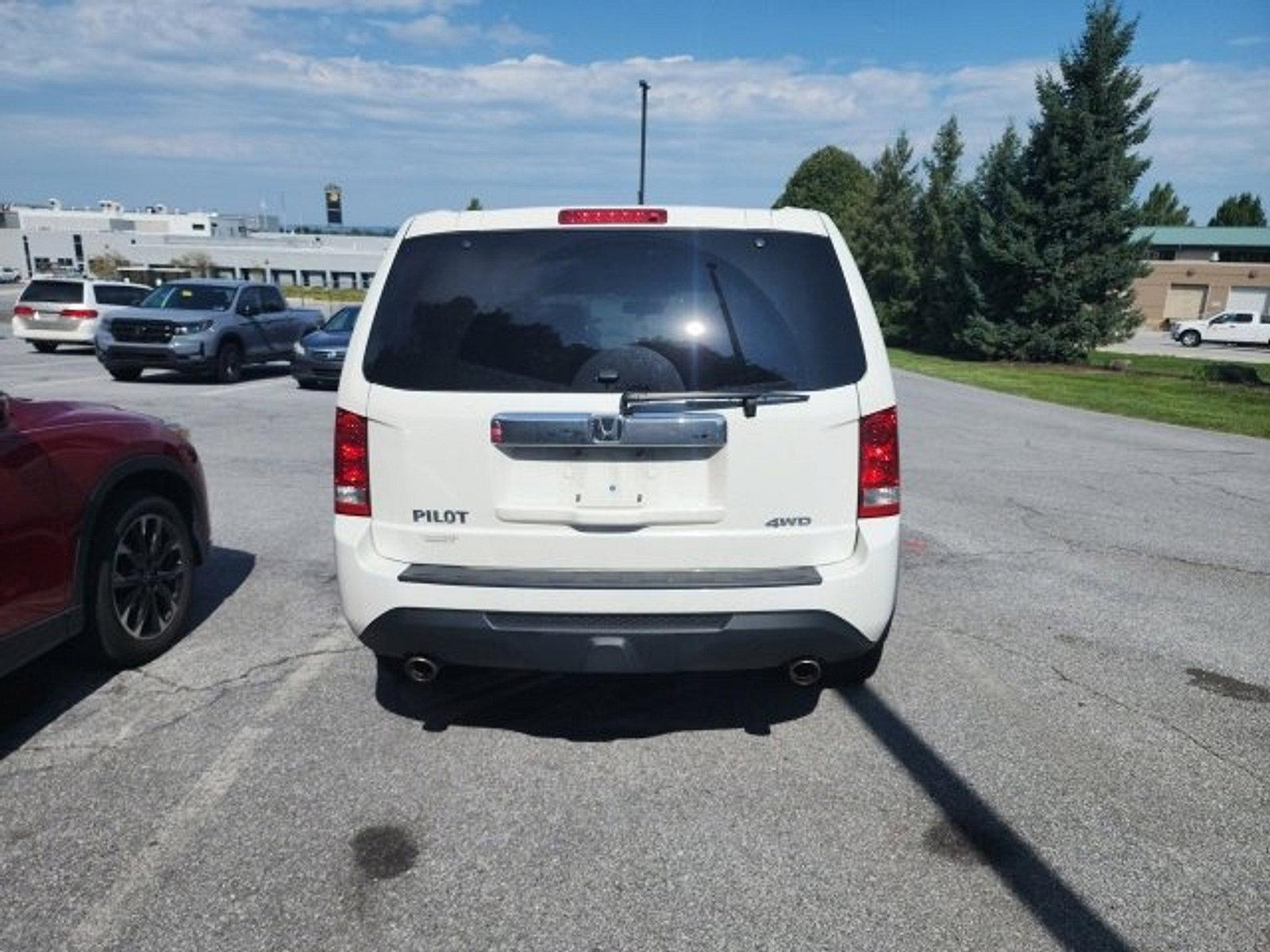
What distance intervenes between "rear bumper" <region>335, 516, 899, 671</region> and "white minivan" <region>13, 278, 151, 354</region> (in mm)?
20299

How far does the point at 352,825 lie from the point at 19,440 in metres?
1.98

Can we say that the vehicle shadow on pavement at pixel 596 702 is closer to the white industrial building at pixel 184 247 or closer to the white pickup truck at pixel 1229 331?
the white pickup truck at pixel 1229 331

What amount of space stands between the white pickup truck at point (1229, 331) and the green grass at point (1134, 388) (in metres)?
17.6

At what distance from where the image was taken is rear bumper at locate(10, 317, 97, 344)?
20.2 m

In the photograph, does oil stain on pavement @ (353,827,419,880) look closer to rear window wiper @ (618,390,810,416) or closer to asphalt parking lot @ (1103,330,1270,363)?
rear window wiper @ (618,390,810,416)

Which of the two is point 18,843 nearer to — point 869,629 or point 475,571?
point 475,571

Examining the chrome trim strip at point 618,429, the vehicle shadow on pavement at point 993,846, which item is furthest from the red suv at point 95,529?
the vehicle shadow on pavement at point 993,846

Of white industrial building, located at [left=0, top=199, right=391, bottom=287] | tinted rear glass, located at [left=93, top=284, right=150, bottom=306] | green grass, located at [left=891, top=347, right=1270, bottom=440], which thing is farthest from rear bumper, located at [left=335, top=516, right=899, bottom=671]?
white industrial building, located at [left=0, top=199, right=391, bottom=287]

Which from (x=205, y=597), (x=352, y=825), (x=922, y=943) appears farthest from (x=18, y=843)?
(x=922, y=943)

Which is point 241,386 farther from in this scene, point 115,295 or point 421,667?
point 421,667

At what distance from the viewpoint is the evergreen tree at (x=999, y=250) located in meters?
27.8

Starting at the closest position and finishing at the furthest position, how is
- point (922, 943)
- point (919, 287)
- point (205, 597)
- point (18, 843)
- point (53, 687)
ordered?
point (922, 943), point (18, 843), point (53, 687), point (205, 597), point (919, 287)

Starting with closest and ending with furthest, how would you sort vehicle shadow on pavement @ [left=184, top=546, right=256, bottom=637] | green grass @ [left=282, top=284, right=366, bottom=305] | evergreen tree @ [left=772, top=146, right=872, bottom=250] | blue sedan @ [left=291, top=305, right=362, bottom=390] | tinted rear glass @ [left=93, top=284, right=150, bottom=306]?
1. vehicle shadow on pavement @ [left=184, top=546, right=256, bottom=637]
2. blue sedan @ [left=291, top=305, right=362, bottom=390]
3. tinted rear glass @ [left=93, top=284, right=150, bottom=306]
4. green grass @ [left=282, top=284, right=366, bottom=305]
5. evergreen tree @ [left=772, top=146, right=872, bottom=250]

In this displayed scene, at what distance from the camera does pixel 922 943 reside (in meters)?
2.43
